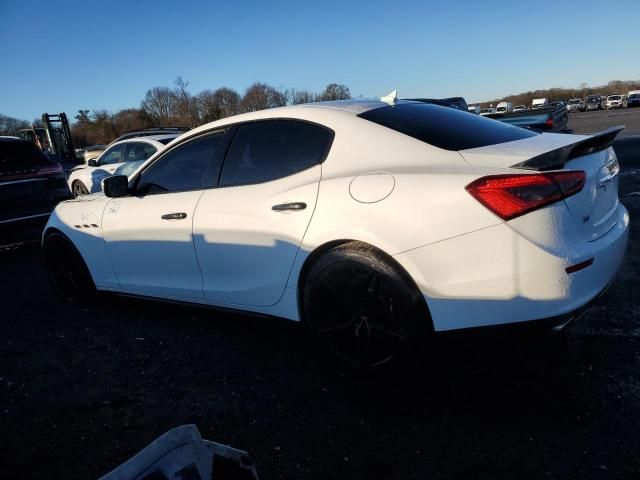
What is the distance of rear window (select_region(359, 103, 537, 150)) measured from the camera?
2.44 meters

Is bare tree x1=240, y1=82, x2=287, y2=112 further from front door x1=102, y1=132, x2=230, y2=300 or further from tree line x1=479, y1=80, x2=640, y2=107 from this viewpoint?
front door x1=102, y1=132, x2=230, y2=300

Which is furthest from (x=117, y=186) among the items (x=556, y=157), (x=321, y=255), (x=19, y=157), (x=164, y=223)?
(x=19, y=157)

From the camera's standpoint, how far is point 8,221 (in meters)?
6.19

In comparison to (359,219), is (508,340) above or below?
below

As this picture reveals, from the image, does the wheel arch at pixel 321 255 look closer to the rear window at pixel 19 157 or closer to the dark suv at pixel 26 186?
the dark suv at pixel 26 186

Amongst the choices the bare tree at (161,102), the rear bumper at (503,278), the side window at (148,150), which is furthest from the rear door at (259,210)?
the bare tree at (161,102)

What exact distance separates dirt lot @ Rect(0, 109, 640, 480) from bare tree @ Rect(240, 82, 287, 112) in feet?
266

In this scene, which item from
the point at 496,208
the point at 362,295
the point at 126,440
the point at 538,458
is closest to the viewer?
the point at 538,458

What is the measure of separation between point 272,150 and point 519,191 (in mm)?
1503

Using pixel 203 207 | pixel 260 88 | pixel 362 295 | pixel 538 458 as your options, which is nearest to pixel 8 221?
pixel 203 207

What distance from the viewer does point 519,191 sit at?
6.49ft

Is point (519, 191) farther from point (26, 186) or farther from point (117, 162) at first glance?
point (117, 162)

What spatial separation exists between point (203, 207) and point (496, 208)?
6.03ft

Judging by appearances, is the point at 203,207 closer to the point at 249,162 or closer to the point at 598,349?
the point at 249,162
